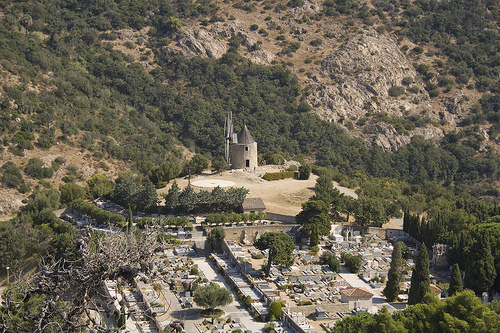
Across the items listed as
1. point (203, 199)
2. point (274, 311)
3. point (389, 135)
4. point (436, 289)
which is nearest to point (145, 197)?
point (203, 199)

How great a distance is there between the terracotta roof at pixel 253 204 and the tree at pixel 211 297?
16.8m

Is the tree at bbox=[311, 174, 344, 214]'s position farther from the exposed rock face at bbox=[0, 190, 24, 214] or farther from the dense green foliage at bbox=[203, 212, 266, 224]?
the exposed rock face at bbox=[0, 190, 24, 214]

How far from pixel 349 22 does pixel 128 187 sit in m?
74.1

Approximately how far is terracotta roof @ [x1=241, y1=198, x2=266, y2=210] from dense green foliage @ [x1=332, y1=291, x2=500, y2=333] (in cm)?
2383

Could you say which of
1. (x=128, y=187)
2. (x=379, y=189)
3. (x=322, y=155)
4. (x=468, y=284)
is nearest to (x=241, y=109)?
(x=322, y=155)

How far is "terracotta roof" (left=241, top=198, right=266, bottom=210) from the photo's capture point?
180ft

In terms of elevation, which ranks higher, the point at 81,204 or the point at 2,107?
the point at 2,107

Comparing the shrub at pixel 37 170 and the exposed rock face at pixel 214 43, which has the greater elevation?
the exposed rock face at pixel 214 43

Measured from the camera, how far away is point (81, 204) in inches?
2181

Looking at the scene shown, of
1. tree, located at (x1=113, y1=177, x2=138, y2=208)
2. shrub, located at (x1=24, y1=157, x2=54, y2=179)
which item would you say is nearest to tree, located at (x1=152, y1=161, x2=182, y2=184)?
tree, located at (x1=113, y1=177, x2=138, y2=208)

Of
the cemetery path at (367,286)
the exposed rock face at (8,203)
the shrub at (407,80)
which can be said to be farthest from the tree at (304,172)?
the shrub at (407,80)

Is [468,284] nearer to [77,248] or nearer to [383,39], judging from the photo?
[77,248]

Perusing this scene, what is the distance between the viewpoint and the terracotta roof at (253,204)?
5481 centimetres

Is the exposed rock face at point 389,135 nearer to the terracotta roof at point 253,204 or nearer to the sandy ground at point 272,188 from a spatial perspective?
the sandy ground at point 272,188
